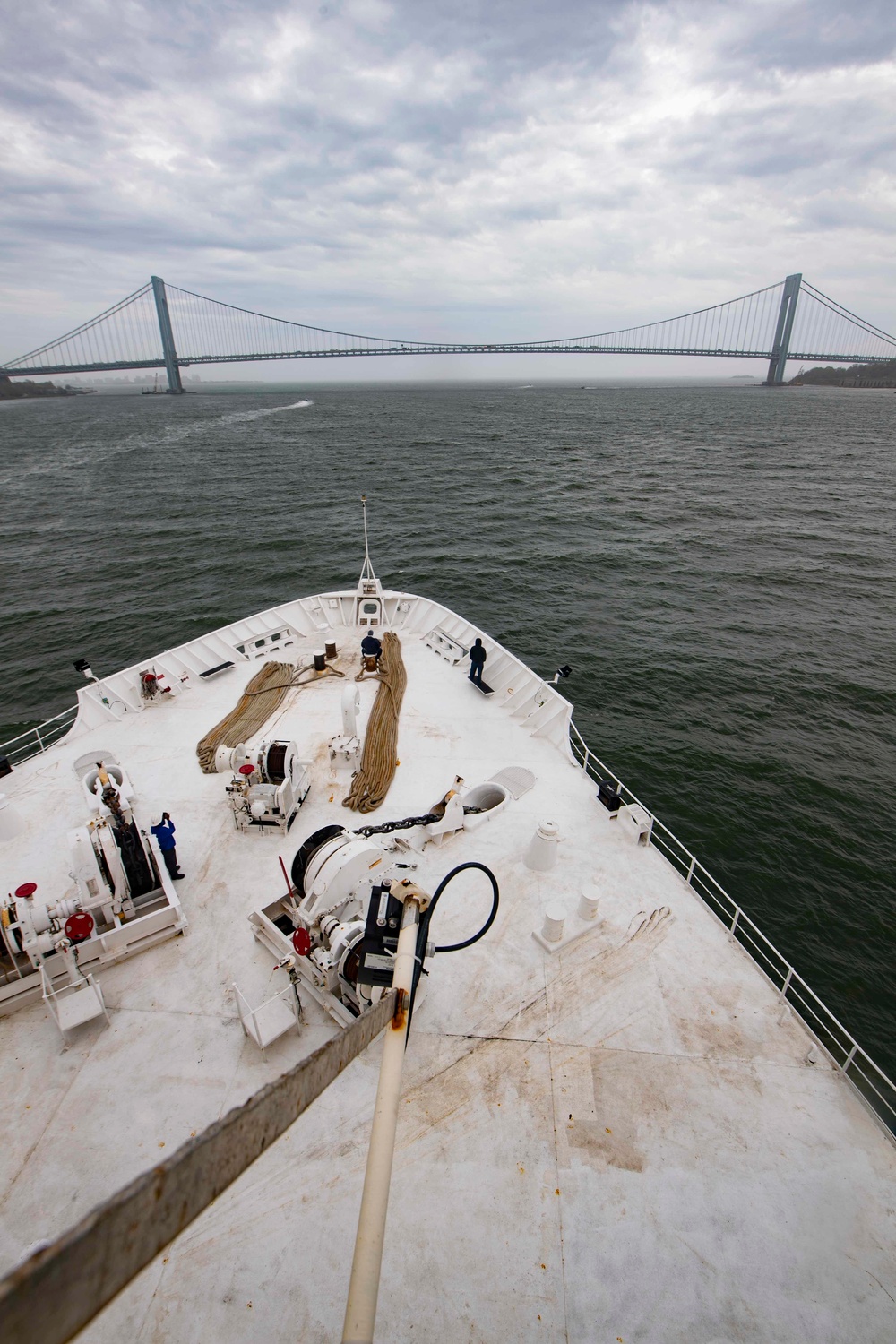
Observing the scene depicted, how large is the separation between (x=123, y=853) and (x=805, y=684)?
23.9 m

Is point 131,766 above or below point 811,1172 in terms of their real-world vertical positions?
above

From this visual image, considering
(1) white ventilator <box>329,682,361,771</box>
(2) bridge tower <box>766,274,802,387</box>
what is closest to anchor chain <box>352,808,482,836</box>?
(1) white ventilator <box>329,682,361,771</box>

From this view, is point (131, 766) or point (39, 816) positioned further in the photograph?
point (131, 766)

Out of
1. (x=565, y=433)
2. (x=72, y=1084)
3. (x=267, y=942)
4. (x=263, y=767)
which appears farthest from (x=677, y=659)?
(x=565, y=433)

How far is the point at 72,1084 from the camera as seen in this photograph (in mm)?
7227

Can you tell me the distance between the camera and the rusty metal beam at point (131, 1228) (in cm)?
139

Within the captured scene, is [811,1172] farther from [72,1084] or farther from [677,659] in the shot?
[677,659]

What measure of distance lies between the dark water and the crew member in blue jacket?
12.4 metres

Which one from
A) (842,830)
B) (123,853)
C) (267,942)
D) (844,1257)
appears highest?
(123,853)

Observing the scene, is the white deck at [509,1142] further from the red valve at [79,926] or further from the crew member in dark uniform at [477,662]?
the crew member in dark uniform at [477,662]

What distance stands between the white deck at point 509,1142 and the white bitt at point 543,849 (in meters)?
0.21

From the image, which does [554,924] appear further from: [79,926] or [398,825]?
[79,926]

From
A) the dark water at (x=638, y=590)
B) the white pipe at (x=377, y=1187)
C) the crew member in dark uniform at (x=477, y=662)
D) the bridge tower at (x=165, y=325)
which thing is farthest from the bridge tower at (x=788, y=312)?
the white pipe at (x=377, y=1187)

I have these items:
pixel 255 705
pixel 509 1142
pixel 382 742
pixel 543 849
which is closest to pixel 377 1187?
pixel 509 1142
